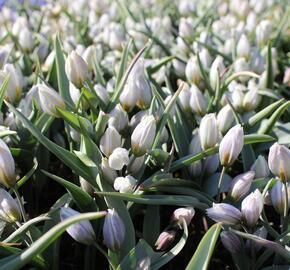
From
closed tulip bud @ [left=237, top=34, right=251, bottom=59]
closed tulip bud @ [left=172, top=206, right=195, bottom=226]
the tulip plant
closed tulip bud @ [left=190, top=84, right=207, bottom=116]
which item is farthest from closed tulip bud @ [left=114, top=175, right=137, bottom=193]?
closed tulip bud @ [left=237, top=34, right=251, bottom=59]

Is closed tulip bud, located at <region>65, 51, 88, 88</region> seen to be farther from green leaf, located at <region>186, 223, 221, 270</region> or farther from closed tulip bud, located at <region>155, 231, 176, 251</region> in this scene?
green leaf, located at <region>186, 223, 221, 270</region>

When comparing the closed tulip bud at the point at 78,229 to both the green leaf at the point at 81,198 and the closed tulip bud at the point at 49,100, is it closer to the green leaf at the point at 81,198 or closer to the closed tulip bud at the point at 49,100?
the green leaf at the point at 81,198

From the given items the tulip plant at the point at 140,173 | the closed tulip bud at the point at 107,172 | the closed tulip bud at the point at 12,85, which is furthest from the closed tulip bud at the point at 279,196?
the closed tulip bud at the point at 12,85

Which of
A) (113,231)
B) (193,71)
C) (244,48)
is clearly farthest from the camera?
(244,48)

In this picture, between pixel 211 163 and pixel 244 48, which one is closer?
pixel 211 163

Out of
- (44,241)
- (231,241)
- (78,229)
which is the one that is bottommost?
(231,241)

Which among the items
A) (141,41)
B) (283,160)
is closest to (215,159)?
(283,160)

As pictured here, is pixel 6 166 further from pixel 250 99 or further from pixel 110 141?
pixel 250 99

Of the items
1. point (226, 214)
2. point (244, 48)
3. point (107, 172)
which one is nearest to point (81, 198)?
point (107, 172)
